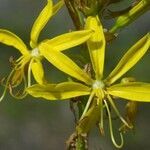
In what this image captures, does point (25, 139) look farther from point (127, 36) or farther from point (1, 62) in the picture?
point (127, 36)

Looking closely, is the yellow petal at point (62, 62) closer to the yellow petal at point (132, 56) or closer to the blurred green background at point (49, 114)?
the yellow petal at point (132, 56)

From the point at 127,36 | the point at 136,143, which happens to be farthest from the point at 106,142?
the point at 127,36

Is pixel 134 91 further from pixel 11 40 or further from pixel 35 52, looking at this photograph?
pixel 11 40

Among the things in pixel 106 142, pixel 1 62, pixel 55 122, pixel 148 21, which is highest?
pixel 148 21

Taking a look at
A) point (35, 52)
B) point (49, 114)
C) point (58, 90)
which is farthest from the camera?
point (49, 114)

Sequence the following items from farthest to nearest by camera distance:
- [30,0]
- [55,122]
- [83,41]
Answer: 1. [30,0]
2. [55,122]
3. [83,41]

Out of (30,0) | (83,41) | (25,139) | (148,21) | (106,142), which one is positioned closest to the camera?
(83,41)

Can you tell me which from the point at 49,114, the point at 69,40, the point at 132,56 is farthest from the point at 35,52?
the point at 49,114

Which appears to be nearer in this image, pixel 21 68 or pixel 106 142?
pixel 21 68

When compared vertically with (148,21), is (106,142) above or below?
below
